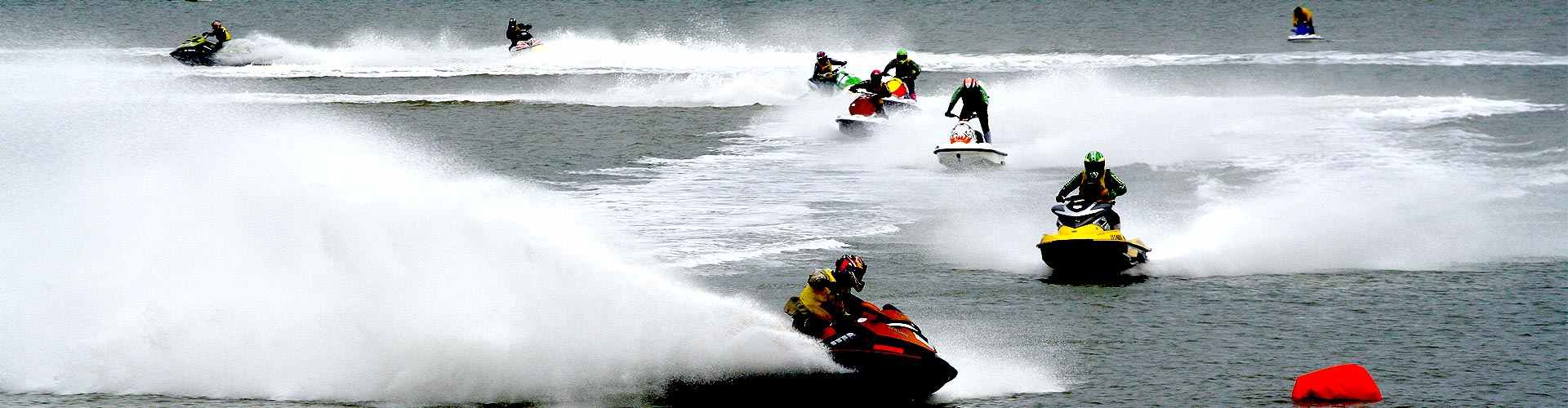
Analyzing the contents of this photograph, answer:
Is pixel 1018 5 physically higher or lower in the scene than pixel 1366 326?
higher

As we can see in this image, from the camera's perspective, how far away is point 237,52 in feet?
193

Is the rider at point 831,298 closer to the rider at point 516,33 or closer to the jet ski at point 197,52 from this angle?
the rider at point 516,33

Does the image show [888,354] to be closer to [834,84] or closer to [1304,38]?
[834,84]

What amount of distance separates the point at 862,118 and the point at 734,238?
14.0 metres

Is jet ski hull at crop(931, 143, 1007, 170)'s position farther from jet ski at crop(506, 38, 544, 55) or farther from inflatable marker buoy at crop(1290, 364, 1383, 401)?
jet ski at crop(506, 38, 544, 55)

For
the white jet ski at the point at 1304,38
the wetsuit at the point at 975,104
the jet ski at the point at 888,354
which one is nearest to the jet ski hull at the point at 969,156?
the wetsuit at the point at 975,104

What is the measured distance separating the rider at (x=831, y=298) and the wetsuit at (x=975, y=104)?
17657mm

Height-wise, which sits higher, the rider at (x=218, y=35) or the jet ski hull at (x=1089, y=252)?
the rider at (x=218, y=35)

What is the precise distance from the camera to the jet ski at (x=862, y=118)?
115ft

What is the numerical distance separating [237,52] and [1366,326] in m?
51.6

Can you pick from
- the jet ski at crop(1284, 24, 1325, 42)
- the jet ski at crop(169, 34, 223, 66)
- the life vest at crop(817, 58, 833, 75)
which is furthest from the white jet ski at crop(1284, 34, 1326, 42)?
the jet ski at crop(169, 34, 223, 66)

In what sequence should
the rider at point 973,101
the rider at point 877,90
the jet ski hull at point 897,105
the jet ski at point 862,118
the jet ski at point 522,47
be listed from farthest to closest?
the jet ski at point 522,47
the jet ski hull at point 897,105
the rider at point 877,90
the jet ski at point 862,118
the rider at point 973,101

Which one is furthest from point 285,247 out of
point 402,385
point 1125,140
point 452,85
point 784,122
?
point 452,85

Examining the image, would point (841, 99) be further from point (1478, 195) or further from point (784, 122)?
point (1478, 195)
